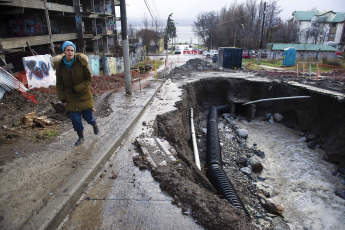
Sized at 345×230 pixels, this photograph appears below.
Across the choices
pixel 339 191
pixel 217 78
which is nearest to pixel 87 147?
pixel 339 191

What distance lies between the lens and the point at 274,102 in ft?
41.7

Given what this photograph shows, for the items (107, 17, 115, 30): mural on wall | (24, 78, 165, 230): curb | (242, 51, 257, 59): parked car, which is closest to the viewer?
(24, 78, 165, 230): curb

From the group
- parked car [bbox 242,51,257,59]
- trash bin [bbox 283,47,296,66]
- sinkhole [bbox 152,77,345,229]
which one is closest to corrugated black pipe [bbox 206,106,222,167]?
sinkhole [bbox 152,77,345,229]

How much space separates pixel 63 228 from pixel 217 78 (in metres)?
13.1

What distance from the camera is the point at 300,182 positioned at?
7.14 metres

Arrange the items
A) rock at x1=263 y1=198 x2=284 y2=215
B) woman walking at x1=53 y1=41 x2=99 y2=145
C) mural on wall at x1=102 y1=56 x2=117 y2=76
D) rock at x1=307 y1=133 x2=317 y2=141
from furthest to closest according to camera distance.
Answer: mural on wall at x1=102 y1=56 x2=117 y2=76
rock at x1=307 y1=133 x2=317 y2=141
rock at x1=263 y1=198 x2=284 y2=215
woman walking at x1=53 y1=41 x2=99 y2=145

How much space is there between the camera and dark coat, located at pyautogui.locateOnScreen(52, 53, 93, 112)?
12.5 ft

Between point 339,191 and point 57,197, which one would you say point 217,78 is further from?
point 57,197

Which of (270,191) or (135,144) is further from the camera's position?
(270,191)

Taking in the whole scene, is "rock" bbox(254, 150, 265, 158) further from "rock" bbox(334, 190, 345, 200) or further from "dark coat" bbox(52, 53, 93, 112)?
"dark coat" bbox(52, 53, 93, 112)

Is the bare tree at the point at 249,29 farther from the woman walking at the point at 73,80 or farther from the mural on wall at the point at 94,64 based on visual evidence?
the woman walking at the point at 73,80

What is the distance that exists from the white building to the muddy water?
58.7m

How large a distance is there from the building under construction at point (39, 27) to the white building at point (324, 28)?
180 feet

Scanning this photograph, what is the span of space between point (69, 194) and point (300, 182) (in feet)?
23.7
